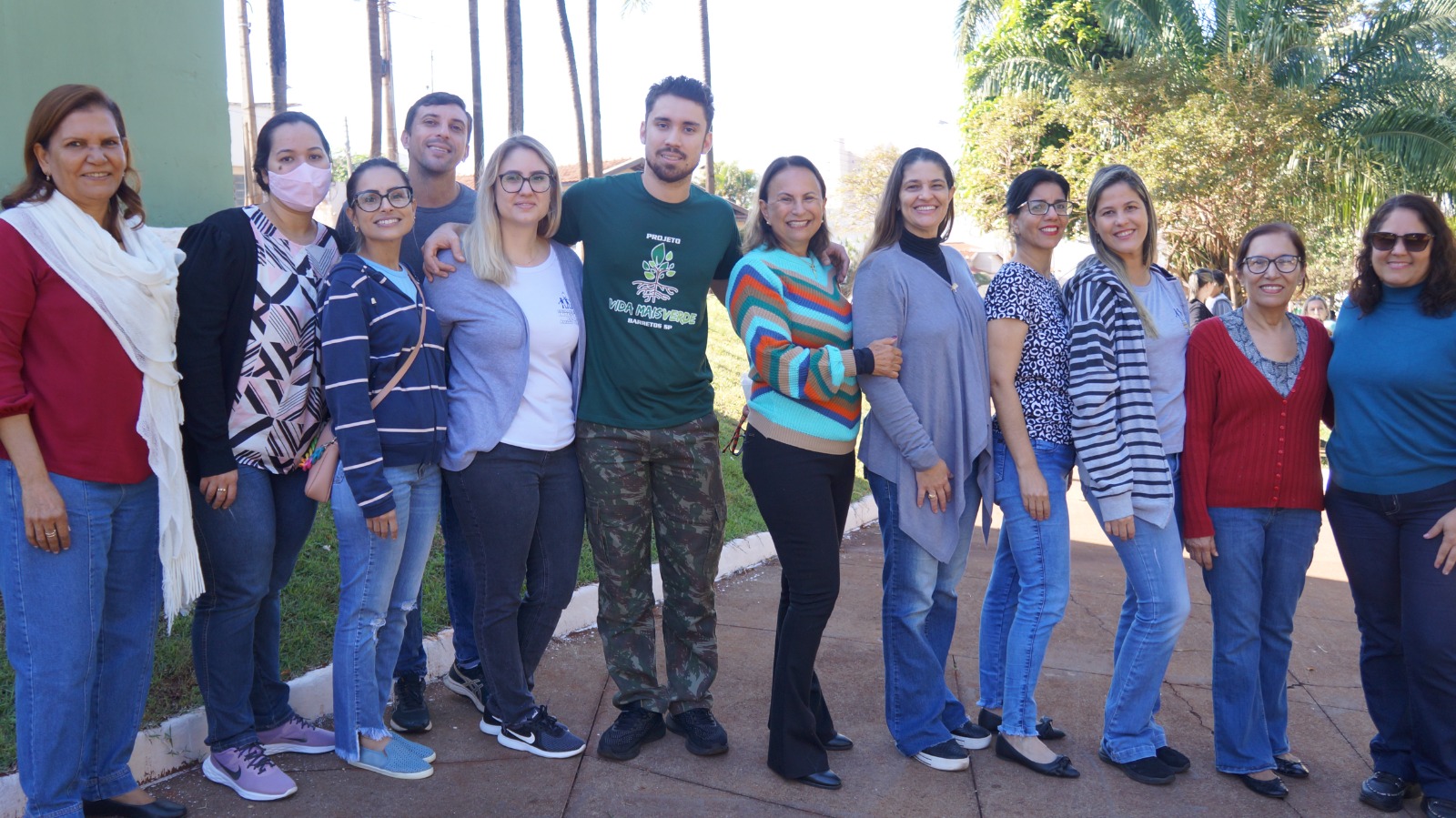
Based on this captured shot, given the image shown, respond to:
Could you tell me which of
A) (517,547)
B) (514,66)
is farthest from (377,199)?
(514,66)

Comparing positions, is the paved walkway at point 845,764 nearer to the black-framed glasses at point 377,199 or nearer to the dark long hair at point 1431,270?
the dark long hair at point 1431,270

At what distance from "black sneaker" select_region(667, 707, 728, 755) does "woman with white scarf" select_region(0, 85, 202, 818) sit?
1.89 m

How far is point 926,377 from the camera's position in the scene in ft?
13.3

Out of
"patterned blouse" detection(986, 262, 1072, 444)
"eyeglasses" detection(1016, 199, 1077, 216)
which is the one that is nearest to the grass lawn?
"patterned blouse" detection(986, 262, 1072, 444)

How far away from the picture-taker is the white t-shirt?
4.07 meters

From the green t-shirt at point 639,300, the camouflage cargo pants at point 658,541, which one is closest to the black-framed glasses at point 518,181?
the green t-shirt at point 639,300

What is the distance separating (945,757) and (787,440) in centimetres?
141

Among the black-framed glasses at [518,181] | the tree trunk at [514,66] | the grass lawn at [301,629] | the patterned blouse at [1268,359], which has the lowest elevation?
the grass lawn at [301,629]

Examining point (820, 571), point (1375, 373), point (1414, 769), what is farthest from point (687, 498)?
point (1414, 769)

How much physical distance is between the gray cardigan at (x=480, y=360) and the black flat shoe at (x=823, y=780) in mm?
1687

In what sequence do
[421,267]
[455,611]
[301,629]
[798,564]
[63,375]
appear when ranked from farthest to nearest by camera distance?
[301,629] → [455,611] → [421,267] → [798,564] → [63,375]

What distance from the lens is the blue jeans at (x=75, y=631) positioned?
326 cm

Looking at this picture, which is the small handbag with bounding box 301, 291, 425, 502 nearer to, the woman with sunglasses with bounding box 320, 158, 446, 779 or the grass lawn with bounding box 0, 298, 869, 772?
the woman with sunglasses with bounding box 320, 158, 446, 779

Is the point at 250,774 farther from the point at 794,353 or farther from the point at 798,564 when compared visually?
the point at 794,353
